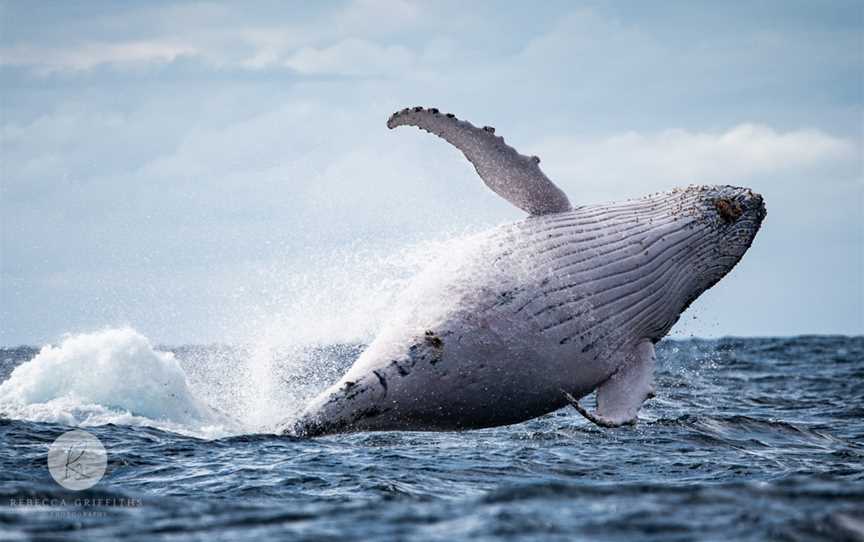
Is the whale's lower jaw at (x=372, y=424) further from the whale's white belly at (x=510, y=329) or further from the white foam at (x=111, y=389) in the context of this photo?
the white foam at (x=111, y=389)

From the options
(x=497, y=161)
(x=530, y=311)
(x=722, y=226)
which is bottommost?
(x=530, y=311)

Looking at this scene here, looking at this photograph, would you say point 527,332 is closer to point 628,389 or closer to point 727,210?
point 628,389

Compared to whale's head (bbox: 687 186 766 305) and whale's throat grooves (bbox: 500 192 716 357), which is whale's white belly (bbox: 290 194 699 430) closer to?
whale's throat grooves (bbox: 500 192 716 357)

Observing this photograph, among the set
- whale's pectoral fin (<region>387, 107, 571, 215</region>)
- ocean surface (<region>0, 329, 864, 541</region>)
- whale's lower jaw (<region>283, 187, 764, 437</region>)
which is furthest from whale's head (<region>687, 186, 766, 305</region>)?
ocean surface (<region>0, 329, 864, 541</region>)

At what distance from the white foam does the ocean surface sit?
2 cm

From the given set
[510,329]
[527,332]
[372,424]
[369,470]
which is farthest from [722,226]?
[369,470]

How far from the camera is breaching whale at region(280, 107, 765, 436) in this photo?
8.86 meters

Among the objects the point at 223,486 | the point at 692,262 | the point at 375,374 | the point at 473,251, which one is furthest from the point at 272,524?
the point at 692,262

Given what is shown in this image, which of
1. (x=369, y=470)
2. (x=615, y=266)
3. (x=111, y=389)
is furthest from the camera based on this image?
(x=111, y=389)

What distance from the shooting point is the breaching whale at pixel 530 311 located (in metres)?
8.86

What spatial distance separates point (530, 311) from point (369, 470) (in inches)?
77.7

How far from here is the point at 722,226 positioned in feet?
34.7

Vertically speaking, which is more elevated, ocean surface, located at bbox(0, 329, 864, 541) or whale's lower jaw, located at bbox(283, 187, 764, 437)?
whale's lower jaw, located at bbox(283, 187, 764, 437)

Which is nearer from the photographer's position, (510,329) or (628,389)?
(510,329)
